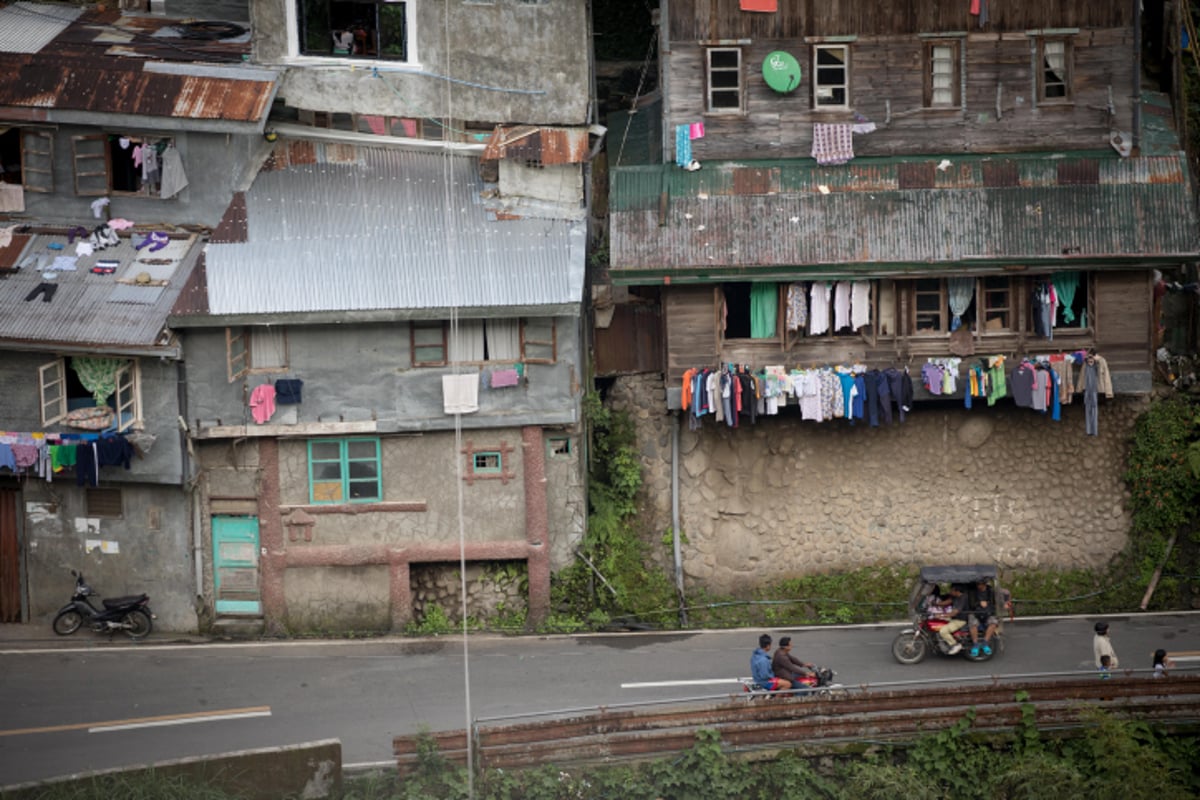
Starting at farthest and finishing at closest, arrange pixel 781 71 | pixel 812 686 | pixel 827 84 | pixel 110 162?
pixel 110 162, pixel 827 84, pixel 781 71, pixel 812 686

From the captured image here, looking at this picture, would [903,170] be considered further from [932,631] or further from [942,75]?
[932,631]

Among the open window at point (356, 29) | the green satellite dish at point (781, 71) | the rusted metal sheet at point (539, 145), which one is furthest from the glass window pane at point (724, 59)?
the open window at point (356, 29)

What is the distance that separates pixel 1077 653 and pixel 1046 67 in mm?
11358

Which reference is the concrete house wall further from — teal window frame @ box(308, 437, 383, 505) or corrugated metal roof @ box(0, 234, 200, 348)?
teal window frame @ box(308, 437, 383, 505)

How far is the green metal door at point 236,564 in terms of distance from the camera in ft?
113

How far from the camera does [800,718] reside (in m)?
29.3

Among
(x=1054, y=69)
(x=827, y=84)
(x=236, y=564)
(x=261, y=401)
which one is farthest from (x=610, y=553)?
(x=1054, y=69)

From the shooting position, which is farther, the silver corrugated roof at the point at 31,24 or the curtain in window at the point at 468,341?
the silver corrugated roof at the point at 31,24

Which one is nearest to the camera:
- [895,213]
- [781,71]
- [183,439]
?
[183,439]

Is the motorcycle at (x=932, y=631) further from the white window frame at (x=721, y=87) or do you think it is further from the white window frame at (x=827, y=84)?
the white window frame at (x=721, y=87)

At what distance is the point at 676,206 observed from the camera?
1351 inches

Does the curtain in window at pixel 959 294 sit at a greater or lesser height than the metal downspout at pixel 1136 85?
lesser

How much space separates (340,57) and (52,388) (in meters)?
8.56

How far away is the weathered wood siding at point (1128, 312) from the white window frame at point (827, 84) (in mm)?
6108
